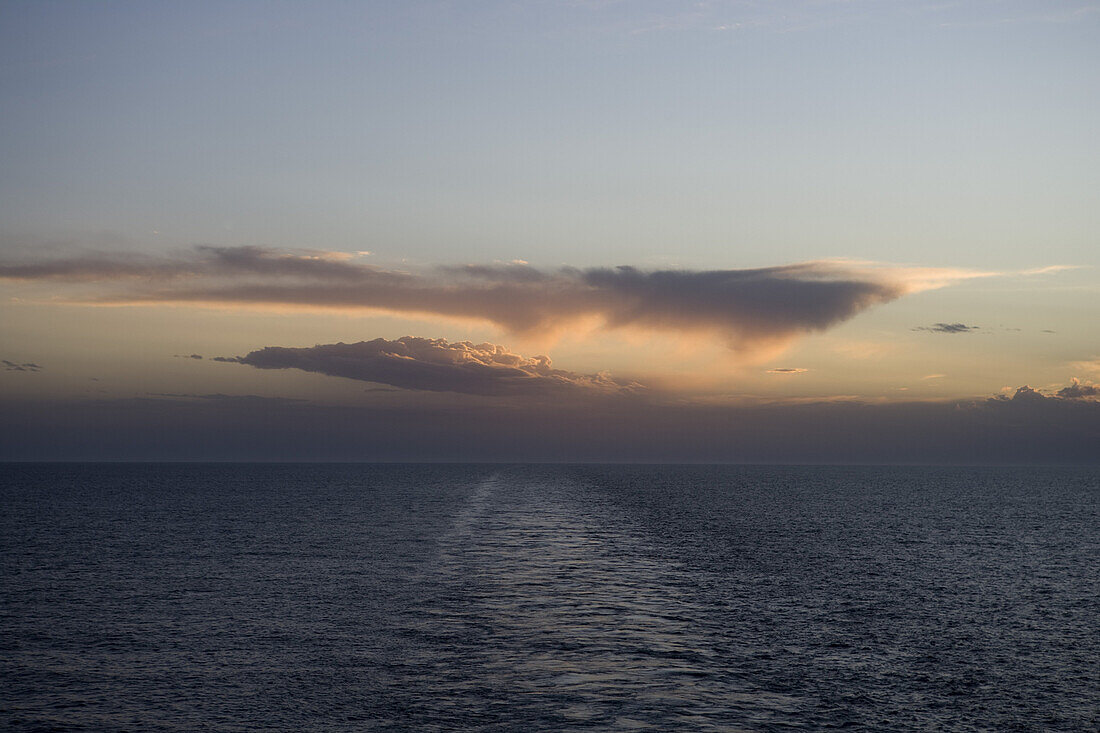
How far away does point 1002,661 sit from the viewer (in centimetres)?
2488

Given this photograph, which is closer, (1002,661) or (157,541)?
(1002,661)

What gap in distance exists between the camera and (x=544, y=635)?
27.2 m

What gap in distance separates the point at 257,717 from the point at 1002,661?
64.4 feet

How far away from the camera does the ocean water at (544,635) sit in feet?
64.0

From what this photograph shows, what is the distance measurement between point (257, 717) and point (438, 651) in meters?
6.91

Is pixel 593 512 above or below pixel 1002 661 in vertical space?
below

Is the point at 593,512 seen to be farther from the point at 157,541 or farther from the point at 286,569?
the point at 286,569

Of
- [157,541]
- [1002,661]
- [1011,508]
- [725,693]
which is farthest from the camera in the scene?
[1011,508]

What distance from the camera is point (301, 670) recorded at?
2288 cm

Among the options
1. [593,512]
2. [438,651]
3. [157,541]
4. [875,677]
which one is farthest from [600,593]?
[593,512]

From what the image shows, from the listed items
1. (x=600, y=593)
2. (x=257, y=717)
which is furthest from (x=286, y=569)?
(x=257, y=717)

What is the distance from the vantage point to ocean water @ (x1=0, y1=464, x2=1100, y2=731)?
19516 millimetres

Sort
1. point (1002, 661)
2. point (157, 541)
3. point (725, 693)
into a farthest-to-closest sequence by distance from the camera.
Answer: point (157, 541)
point (1002, 661)
point (725, 693)

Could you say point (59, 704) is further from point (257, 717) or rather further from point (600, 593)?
point (600, 593)
